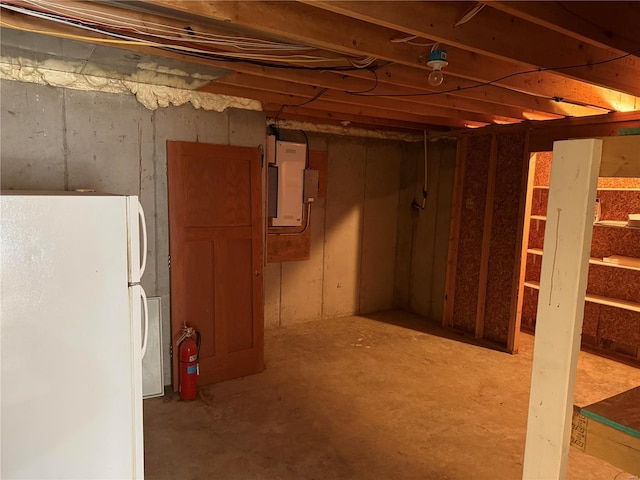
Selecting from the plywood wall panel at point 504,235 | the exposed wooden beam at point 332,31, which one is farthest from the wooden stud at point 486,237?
the exposed wooden beam at point 332,31

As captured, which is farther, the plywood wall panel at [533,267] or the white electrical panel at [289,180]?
the plywood wall panel at [533,267]

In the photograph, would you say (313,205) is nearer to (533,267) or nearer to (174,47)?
(533,267)

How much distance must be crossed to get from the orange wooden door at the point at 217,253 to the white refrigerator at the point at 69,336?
1443 millimetres

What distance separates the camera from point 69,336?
1.55m

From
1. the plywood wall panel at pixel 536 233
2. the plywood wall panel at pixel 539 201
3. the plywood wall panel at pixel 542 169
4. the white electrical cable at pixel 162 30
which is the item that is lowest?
the plywood wall panel at pixel 536 233

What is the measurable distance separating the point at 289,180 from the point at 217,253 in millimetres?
1329

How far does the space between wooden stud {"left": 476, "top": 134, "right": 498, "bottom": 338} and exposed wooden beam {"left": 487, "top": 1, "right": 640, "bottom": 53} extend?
7.48 feet

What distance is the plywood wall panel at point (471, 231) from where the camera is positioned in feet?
14.6

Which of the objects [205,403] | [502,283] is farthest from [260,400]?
[502,283]

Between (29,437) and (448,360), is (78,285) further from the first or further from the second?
(448,360)

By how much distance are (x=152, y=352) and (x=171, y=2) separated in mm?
2393

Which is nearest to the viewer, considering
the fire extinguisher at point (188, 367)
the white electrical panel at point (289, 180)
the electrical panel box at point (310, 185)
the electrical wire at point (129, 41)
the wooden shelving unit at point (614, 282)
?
the electrical wire at point (129, 41)

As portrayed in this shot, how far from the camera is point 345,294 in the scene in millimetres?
5203

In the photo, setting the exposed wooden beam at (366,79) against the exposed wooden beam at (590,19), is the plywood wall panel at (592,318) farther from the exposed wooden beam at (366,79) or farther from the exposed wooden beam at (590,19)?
the exposed wooden beam at (590,19)
